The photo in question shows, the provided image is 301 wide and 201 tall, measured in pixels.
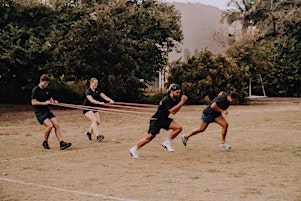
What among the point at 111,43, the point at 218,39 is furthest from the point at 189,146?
the point at 218,39

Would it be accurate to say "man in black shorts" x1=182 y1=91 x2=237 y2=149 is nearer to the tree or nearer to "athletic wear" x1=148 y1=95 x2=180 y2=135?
"athletic wear" x1=148 y1=95 x2=180 y2=135

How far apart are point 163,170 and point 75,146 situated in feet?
13.8

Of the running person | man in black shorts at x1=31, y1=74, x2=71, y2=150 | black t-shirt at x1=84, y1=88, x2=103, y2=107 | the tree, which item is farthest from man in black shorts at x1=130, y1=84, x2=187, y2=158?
the tree

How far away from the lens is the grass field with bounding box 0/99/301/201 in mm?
8398

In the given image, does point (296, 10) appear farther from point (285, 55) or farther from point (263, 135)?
point (263, 135)

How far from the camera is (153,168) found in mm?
10695

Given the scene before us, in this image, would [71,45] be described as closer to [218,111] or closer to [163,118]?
[218,111]

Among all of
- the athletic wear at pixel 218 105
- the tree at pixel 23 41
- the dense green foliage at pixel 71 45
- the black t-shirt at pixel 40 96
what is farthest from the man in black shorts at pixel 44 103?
the dense green foliage at pixel 71 45

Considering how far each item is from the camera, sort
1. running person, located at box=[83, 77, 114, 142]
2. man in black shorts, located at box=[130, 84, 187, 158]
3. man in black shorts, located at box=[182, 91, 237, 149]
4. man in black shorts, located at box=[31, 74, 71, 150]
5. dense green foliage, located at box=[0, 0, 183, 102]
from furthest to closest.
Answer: dense green foliage, located at box=[0, 0, 183, 102]
running person, located at box=[83, 77, 114, 142]
man in black shorts, located at box=[31, 74, 71, 150]
man in black shorts, located at box=[182, 91, 237, 149]
man in black shorts, located at box=[130, 84, 187, 158]

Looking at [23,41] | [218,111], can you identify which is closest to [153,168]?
[218,111]

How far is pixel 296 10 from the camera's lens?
4038cm

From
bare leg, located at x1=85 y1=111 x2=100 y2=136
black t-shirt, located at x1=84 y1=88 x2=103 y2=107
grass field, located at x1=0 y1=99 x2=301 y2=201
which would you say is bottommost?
grass field, located at x1=0 y1=99 x2=301 y2=201

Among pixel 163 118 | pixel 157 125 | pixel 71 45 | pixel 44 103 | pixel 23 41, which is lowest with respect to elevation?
pixel 157 125

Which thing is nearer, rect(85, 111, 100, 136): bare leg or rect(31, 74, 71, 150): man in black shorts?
rect(31, 74, 71, 150): man in black shorts
